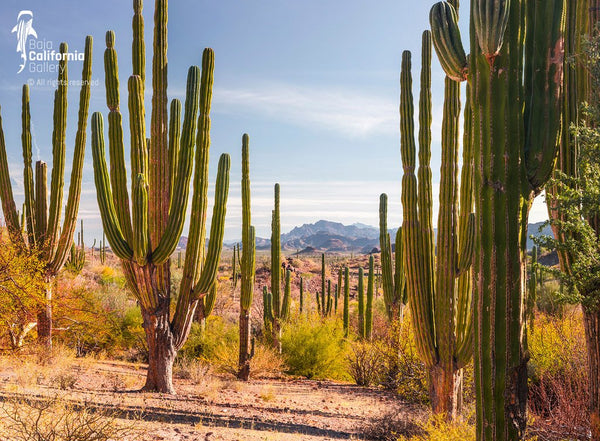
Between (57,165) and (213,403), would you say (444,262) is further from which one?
(57,165)

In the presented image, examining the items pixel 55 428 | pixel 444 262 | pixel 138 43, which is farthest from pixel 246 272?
pixel 55 428

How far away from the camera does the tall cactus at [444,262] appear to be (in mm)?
7082

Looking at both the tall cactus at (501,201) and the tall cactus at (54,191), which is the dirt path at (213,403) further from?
the tall cactus at (501,201)

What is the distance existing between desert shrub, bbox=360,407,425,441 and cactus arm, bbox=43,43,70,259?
8722 mm

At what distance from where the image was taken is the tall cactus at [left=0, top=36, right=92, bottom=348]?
474 inches

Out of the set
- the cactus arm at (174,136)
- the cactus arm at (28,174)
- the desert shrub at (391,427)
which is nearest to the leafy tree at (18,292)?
the cactus arm at (28,174)

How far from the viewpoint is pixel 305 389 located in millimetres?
12414

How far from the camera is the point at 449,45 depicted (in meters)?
5.22

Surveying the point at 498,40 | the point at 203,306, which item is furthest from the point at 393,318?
the point at 498,40

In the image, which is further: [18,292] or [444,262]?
[18,292]

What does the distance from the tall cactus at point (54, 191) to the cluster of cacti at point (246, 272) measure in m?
4.31

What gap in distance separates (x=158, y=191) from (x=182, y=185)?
60 centimetres

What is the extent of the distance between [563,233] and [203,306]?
8.38 m

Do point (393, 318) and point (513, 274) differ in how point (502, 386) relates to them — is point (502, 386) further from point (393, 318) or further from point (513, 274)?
point (393, 318)
